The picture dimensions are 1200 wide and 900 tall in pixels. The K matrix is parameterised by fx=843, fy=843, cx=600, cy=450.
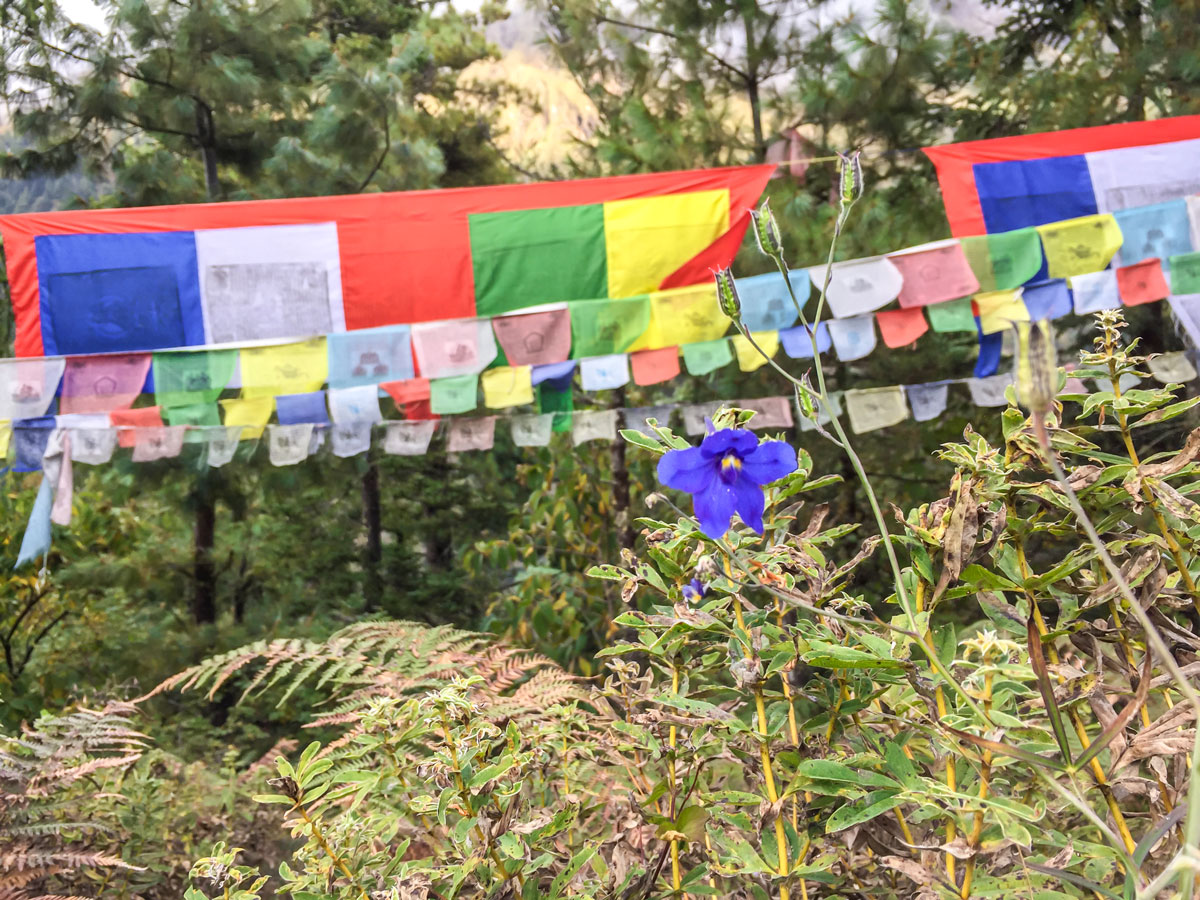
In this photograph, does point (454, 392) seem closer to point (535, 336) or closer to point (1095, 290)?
point (535, 336)

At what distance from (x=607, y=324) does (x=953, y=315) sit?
1.39 meters

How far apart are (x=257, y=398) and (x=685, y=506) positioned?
6.08 feet

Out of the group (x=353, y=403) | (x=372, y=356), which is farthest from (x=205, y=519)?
(x=372, y=356)

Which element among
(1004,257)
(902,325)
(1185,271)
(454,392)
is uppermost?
(1004,257)

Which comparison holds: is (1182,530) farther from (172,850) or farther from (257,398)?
(257,398)

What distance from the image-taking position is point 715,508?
0.60 meters

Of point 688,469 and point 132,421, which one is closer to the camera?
point 688,469

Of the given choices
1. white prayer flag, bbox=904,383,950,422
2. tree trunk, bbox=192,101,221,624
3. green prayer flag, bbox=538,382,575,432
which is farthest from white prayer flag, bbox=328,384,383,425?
white prayer flag, bbox=904,383,950,422

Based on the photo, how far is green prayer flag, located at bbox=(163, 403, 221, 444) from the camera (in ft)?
11.3

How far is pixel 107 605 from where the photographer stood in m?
4.79

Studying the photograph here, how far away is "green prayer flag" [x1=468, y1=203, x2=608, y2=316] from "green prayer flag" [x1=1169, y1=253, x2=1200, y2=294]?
2.19 m

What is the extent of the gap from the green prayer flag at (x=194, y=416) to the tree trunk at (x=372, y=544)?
197 centimetres

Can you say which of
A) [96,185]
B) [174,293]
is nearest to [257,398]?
[174,293]

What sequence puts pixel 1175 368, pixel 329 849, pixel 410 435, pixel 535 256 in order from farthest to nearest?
pixel 410 435 < pixel 535 256 < pixel 1175 368 < pixel 329 849
